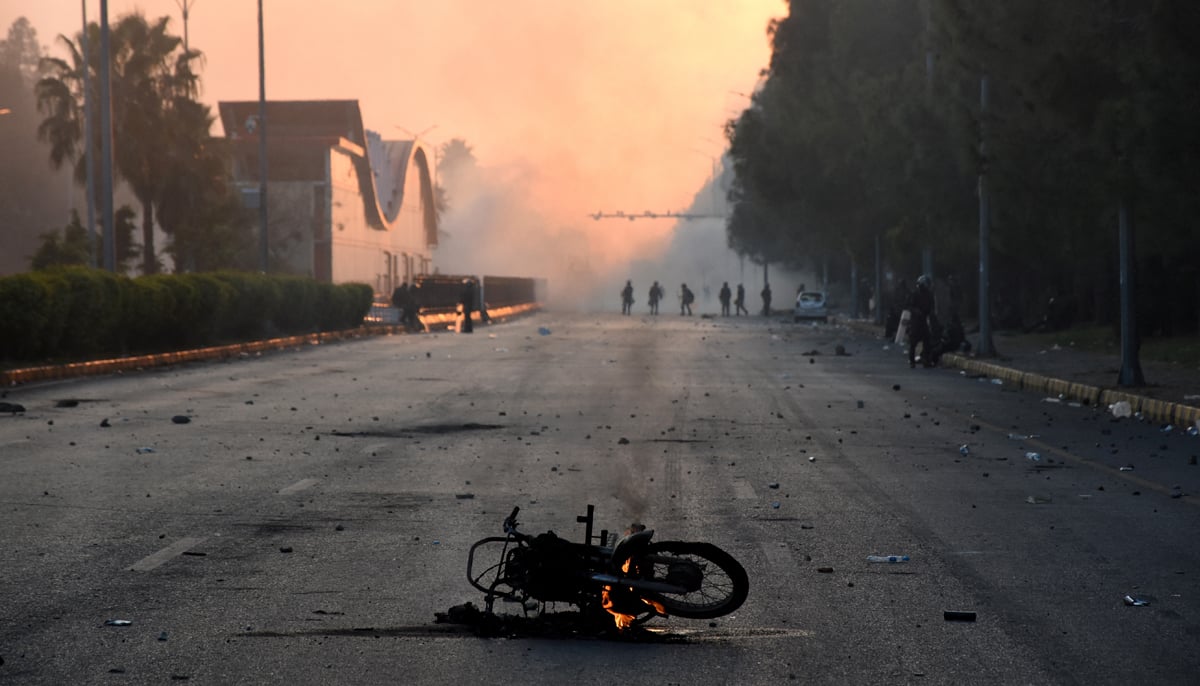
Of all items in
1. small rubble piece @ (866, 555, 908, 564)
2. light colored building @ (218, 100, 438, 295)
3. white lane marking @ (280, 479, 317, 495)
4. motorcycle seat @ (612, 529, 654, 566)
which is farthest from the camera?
light colored building @ (218, 100, 438, 295)

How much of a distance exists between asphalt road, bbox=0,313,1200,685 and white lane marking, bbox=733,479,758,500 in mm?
31

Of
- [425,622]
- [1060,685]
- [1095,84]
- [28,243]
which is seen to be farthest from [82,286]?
[28,243]

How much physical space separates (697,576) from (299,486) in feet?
18.8

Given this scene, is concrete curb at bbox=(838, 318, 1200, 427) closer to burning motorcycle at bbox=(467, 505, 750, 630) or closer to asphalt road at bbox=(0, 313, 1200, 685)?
asphalt road at bbox=(0, 313, 1200, 685)

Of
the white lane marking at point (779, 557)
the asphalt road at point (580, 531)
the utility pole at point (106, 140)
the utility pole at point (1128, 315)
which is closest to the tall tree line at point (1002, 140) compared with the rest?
the utility pole at point (1128, 315)

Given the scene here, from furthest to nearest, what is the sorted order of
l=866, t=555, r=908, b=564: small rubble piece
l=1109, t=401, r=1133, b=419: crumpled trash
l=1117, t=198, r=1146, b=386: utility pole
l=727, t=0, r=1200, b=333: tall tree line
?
l=1117, t=198, r=1146, b=386: utility pole → l=727, t=0, r=1200, b=333: tall tree line → l=1109, t=401, r=1133, b=419: crumpled trash → l=866, t=555, r=908, b=564: small rubble piece

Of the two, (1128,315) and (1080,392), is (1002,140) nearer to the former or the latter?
(1128,315)

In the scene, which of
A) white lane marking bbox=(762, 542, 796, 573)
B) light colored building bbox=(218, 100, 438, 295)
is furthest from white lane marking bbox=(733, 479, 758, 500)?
light colored building bbox=(218, 100, 438, 295)

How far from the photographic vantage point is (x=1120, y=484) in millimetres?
12758

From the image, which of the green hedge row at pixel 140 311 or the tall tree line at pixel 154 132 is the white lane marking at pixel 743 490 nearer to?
the green hedge row at pixel 140 311

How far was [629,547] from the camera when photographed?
686cm

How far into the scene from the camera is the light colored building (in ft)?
287

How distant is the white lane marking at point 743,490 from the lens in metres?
11.6

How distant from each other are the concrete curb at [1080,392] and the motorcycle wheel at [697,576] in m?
12.5
